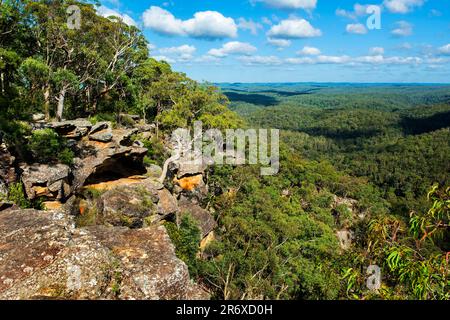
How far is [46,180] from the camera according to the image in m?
15.7

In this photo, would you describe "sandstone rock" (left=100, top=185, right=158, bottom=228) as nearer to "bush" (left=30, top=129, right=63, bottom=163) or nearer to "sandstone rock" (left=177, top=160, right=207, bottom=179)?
"bush" (left=30, top=129, right=63, bottom=163)

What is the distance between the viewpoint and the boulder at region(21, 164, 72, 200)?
15.3 metres

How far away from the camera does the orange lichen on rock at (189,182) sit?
29.1 metres

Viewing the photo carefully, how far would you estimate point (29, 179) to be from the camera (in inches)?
603

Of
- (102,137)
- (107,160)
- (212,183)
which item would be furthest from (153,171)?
(212,183)

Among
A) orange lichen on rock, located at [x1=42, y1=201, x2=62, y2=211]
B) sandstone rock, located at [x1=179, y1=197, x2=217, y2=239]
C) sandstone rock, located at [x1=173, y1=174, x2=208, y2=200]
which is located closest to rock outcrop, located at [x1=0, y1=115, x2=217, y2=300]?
orange lichen on rock, located at [x1=42, y1=201, x2=62, y2=211]

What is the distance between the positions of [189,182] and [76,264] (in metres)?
22.9

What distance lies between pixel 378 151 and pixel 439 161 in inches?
1272

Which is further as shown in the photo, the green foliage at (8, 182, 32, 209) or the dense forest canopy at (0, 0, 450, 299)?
the green foliage at (8, 182, 32, 209)

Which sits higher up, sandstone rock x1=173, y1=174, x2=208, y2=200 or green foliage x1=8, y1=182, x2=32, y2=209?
green foliage x1=8, y1=182, x2=32, y2=209

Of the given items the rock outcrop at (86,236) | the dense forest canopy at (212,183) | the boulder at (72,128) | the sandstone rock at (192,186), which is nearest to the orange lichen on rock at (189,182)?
the sandstone rock at (192,186)

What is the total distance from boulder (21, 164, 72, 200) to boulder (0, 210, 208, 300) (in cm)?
645

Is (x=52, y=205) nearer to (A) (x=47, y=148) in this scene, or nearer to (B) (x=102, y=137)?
(A) (x=47, y=148)

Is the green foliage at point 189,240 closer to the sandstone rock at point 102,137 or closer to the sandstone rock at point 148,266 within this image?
the sandstone rock at point 102,137
